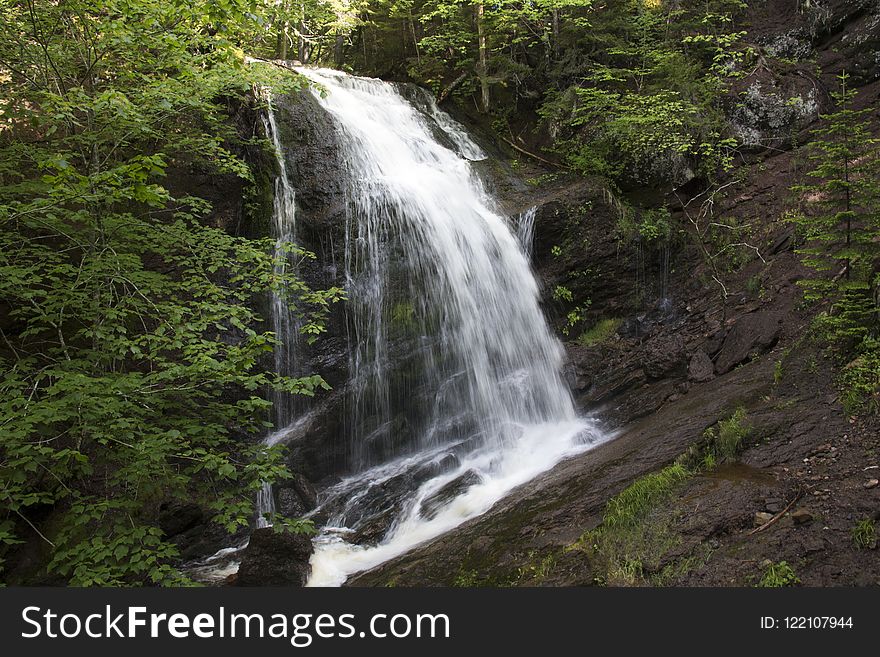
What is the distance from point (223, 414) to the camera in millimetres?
5273

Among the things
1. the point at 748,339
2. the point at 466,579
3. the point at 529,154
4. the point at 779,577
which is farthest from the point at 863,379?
the point at 529,154

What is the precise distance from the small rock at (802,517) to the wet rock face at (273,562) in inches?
193

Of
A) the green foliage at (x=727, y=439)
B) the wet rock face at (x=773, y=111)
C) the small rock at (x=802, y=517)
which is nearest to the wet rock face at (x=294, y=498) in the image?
the green foliage at (x=727, y=439)

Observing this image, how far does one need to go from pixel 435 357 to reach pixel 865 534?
22.6 feet

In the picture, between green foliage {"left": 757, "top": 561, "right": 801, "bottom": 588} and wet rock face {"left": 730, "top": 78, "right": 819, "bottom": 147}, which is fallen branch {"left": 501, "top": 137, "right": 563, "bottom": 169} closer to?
wet rock face {"left": 730, "top": 78, "right": 819, "bottom": 147}

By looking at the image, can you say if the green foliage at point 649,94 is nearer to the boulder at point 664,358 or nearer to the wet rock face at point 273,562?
the boulder at point 664,358

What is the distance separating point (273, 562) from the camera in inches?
244

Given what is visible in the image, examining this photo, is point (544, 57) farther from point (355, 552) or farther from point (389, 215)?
point (355, 552)

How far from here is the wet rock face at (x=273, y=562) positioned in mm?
6129

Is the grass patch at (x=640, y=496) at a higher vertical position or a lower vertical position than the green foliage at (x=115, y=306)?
lower

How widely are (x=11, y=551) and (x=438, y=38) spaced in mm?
14988

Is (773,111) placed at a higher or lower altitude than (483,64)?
lower

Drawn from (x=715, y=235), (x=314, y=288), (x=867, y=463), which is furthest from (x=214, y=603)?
(x=715, y=235)

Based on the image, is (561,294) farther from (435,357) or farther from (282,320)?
(282,320)
